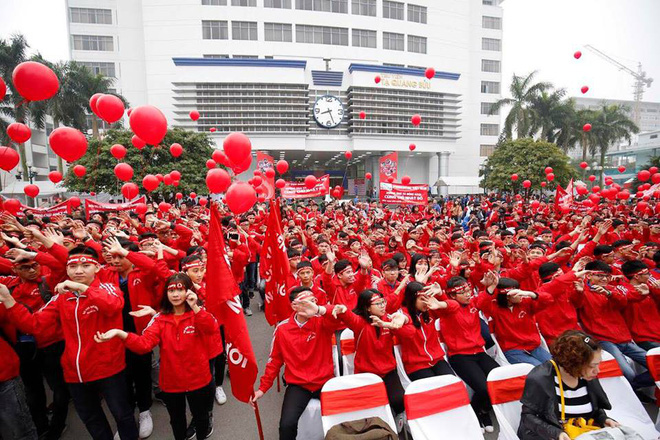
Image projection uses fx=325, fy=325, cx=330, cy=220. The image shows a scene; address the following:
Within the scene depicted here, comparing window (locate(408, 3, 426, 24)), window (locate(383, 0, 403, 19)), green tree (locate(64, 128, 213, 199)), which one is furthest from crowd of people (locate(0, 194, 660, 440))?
window (locate(408, 3, 426, 24))

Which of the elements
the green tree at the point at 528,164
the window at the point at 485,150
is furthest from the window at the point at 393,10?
the green tree at the point at 528,164

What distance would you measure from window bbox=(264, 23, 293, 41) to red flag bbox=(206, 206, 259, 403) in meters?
31.6

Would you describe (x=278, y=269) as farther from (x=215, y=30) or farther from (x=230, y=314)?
(x=215, y=30)

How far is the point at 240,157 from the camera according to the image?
397 cm

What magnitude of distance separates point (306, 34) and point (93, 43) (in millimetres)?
20620

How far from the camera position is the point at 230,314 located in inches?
116

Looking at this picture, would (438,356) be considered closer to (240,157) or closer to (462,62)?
(240,157)

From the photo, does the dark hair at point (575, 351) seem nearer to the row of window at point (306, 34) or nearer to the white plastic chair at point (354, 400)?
Answer: the white plastic chair at point (354, 400)

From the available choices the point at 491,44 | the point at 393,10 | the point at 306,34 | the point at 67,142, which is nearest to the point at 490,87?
the point at 491,44

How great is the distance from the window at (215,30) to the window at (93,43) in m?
10.2

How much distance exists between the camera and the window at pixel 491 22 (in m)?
37.8

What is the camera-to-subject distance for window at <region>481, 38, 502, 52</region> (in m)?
37.8

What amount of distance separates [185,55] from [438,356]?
33245 mm

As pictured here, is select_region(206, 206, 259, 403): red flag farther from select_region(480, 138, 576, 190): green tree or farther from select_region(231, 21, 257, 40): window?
select_region(231, 21, 257, 40): window
